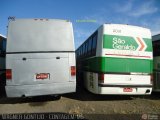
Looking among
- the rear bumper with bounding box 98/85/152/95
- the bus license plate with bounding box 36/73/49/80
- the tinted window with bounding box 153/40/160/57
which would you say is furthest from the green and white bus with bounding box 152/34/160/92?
the bus license plate with bounding box 36/73/49/80

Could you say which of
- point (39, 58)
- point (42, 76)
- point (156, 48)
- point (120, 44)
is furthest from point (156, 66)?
point (39, 58)

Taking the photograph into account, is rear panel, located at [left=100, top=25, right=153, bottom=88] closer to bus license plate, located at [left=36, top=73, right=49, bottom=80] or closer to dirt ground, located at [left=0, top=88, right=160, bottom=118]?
dirt ground, located at [left=0, top=88, right=160, bottom=118]

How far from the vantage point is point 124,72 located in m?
10.4

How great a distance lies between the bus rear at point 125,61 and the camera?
10219mm

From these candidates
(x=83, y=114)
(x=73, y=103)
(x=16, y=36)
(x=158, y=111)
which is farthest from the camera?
(x=73, y=103)

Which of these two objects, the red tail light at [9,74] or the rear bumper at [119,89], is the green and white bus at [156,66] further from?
the red tail light at [9,74]

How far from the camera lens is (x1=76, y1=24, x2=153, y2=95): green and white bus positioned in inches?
402

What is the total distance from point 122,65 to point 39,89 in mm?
3414

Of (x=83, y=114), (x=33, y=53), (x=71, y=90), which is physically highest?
(x=33, y=53)

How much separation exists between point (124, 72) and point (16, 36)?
443 cm

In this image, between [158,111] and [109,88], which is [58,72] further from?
[158,111]

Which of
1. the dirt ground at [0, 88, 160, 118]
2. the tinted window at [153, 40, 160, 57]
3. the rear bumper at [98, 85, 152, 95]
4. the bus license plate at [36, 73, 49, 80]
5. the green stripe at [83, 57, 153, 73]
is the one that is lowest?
the dirt ground at [0, 88, 160, 118]

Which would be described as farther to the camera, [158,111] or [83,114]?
[158,111]

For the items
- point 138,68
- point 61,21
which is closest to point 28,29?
point 61,21
